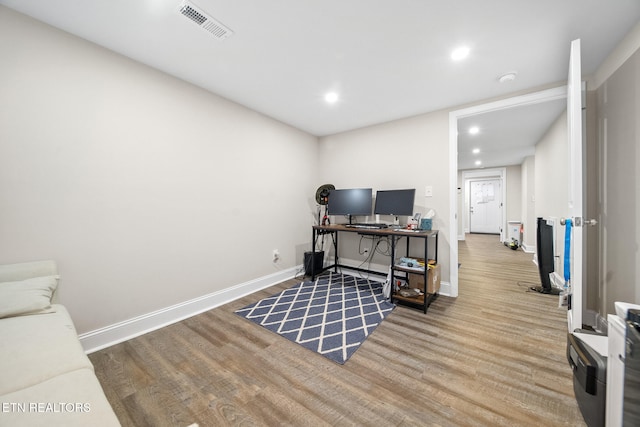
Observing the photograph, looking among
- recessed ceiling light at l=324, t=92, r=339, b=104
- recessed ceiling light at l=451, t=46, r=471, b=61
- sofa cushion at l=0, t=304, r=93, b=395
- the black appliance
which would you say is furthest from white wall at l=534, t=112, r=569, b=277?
sofa cushion at l=0, t=304, r=93, b=395

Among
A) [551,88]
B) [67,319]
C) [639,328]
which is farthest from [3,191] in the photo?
[551,88]

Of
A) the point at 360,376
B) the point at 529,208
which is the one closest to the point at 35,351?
the point at 360,376

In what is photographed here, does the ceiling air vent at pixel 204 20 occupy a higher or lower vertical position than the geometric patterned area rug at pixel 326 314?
higher

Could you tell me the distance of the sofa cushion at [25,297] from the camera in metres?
1.13

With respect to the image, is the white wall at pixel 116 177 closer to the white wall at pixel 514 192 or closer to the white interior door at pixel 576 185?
the white interior door at pixel 576 185

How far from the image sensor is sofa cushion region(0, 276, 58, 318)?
1.13m

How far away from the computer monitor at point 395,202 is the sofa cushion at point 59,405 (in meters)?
2.92

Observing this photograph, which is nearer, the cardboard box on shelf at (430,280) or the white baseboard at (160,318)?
the white baseboard at (160,318)

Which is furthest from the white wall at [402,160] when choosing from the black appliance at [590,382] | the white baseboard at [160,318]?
the white baseboard at [160,318]

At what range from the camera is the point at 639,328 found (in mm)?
825

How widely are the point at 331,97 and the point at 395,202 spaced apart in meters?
1.54

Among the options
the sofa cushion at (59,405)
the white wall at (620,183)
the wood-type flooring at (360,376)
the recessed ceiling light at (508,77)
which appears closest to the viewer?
the sofa cushion at (59,405)

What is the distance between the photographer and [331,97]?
2.65 metres

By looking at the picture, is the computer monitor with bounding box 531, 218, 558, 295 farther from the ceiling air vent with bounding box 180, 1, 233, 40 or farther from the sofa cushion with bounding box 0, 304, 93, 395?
the sofa cushion with bounding box 0, 304, 93, 395
